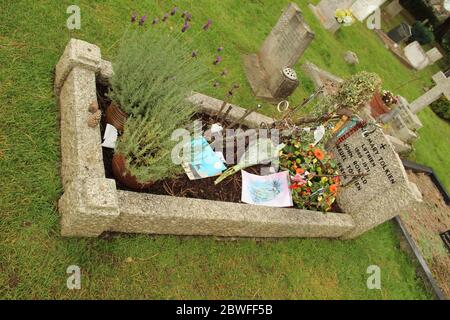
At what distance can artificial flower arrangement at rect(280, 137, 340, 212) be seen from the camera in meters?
5.53

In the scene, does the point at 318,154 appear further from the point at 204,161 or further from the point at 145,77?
the point at 145,77

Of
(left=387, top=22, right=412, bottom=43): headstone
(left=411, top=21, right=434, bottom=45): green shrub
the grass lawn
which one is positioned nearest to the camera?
the grass lawn

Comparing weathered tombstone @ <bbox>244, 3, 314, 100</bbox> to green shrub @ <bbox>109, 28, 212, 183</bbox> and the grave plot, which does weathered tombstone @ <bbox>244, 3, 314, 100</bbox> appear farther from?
green shrub @ <bbox>109, 28, 212, 183</bbox>

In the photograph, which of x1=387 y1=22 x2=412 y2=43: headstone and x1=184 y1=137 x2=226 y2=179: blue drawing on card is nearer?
x1=184 y1=137 x2=226 y2=179: blue drawing on card

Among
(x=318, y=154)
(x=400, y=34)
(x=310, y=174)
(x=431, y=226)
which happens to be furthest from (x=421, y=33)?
(x=310, y=174)

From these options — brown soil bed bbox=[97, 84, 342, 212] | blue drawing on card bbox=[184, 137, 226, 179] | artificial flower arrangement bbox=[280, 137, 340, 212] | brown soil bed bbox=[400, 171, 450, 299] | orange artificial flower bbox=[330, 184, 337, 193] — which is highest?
orange artificial flower bbox=[330, 184, 337, 193]

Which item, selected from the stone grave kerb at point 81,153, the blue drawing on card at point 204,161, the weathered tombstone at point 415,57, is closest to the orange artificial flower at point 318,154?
the blue drawing on card at point 204,161

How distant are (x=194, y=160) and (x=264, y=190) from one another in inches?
45.1

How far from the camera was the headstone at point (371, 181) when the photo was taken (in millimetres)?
5523

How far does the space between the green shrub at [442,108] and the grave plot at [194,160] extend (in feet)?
31.0

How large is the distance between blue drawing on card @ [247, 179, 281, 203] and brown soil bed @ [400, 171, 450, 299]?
3.43 metres

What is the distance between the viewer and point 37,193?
150 inches

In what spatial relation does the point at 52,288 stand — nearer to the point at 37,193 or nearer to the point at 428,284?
the point at 37,193

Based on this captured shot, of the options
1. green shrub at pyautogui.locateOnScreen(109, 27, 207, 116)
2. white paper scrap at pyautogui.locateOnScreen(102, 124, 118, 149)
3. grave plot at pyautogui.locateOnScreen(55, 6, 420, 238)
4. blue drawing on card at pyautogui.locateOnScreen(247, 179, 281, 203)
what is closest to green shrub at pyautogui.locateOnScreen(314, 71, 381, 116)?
grave plot at pyautogui.locateOnScreen(55, 6, 420, 238)
